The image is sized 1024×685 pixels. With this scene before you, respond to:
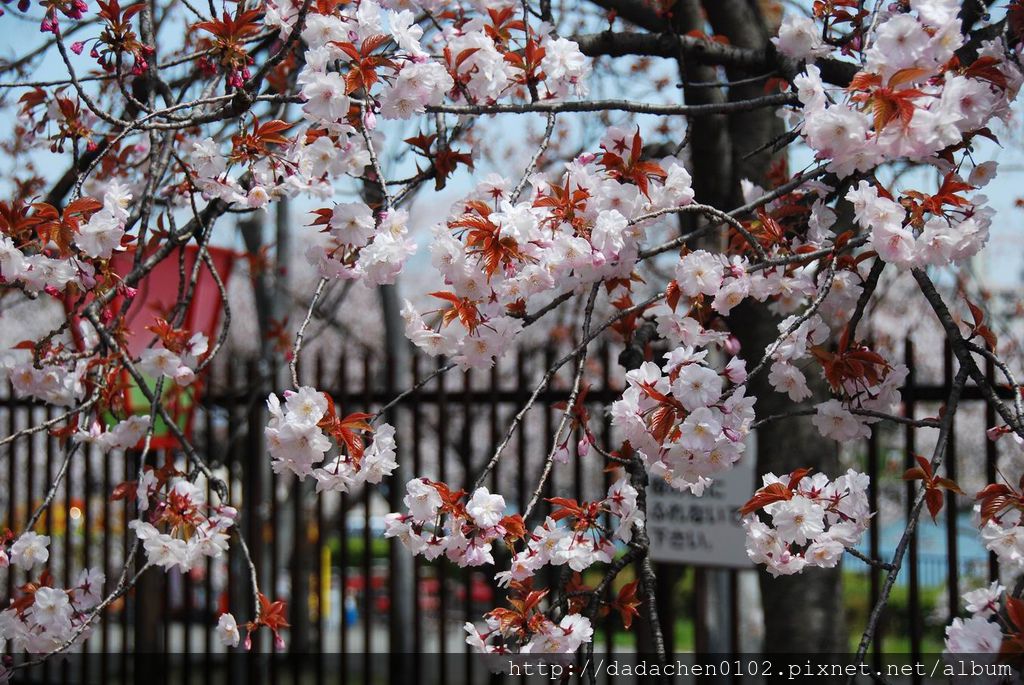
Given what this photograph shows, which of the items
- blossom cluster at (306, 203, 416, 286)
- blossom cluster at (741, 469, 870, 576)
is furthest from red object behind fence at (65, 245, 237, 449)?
blossom cluster at (741, 469, 870, 576)

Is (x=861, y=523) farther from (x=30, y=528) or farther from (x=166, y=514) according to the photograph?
(x=30, y=528)

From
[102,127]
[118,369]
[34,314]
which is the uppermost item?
[34,314]

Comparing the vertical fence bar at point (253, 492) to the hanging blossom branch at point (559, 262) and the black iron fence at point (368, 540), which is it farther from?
the hanging blossom branch at point (559, 262)

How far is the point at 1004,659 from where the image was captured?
1640 millimetres

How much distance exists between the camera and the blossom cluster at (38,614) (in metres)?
2.53

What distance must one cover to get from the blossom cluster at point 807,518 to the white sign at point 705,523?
2008mm

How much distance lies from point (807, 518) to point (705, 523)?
2.26 metres

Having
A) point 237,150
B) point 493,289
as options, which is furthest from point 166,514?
point 493,289

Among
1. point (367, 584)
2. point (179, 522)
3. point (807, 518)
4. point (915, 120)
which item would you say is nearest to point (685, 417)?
point (807, 518)

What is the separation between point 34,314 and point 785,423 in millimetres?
15174

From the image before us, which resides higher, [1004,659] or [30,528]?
[30,528]

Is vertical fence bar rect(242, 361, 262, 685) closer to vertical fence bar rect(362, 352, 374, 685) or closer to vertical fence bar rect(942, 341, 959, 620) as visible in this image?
vertical fence bar rect(362, 352, 374, 685)

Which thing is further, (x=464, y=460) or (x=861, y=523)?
(x=464, y=460)

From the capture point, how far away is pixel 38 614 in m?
2.53
